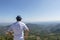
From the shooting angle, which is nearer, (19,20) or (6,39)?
(19,20)

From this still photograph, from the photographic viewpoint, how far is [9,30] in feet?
17.7

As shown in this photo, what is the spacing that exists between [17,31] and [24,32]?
10.8 inches

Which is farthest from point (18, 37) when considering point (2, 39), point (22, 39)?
point (2, 39)

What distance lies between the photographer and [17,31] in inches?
211

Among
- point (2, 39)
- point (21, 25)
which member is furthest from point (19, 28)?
point (2, 39)

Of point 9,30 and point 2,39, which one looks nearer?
point 9,30

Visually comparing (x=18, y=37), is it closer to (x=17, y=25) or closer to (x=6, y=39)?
(x=17, y=25)

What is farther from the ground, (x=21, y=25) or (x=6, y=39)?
(x=21, y=25)

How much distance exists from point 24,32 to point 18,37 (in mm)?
299

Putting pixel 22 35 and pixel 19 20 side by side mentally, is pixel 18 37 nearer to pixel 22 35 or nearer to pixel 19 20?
pixel 22 35

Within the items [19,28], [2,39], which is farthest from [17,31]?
[2,39]

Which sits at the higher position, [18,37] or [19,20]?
[19,20]

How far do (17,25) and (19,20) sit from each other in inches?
6.3

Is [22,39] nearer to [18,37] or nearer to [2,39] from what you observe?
[18,37]
